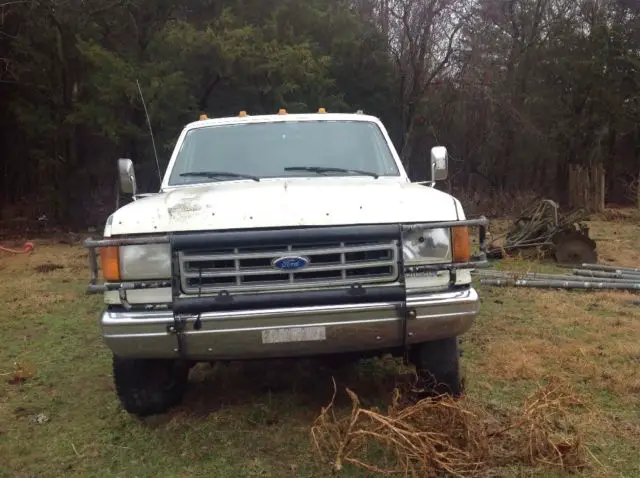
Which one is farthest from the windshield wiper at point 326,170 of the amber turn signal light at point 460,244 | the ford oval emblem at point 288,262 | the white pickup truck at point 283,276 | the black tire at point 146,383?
the black tire at point 146,383

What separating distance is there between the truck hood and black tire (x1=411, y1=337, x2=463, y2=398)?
831 mm

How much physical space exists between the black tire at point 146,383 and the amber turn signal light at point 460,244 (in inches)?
70.5

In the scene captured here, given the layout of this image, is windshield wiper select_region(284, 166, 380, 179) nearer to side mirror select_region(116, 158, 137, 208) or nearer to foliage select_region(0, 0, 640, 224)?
side mirror select_region(116, 158, 137, 208)

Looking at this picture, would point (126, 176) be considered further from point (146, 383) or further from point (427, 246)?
point (427, 246)

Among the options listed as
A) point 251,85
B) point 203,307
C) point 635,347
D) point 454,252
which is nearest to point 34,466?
point 203,307

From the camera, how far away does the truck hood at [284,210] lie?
346cm

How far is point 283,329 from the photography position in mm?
3412

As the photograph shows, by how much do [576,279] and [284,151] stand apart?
16.0 feet

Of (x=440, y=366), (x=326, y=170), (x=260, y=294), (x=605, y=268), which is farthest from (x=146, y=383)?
(x=605, y=268)

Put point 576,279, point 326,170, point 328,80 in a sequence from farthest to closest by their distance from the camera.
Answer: point 328,80 → point 576,279 → point 326,170

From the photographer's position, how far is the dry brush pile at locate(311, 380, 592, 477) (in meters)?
3.19

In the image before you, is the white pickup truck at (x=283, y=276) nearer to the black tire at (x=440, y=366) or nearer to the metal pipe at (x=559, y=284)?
the black tire at (x=440, y=366)

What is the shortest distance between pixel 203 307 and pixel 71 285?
690 centimetres

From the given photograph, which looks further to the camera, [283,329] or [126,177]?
[126,177]
